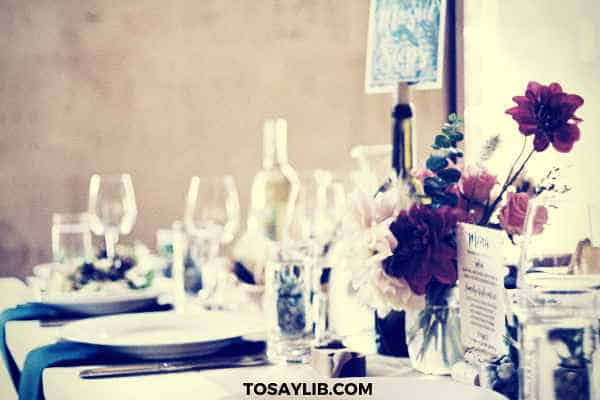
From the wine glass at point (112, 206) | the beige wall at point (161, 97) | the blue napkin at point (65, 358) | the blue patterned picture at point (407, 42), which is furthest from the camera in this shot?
the beige wall at point (161, 97)

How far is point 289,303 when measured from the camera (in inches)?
46.9

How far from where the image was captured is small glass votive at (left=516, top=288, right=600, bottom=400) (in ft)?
2.49

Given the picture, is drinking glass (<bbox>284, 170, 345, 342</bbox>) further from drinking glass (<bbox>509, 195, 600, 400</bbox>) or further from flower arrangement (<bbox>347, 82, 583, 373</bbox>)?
drinking glass (<bbox>509, 195, 600, 400</bbox>)

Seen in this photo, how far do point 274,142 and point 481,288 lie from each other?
102 inches

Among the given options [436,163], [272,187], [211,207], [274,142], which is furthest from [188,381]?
[274,142]

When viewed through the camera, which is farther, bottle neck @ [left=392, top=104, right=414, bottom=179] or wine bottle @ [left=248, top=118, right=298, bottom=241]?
wine bottle @ [left=248, top=118, right=298, bottom=241]

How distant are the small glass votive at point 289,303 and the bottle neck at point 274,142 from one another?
2001 millimetres

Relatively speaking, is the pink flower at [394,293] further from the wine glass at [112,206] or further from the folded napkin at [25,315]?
the wine glass at [112,206]

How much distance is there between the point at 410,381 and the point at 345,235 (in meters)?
0.28

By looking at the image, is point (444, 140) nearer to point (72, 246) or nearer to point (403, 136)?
point (403, 136)

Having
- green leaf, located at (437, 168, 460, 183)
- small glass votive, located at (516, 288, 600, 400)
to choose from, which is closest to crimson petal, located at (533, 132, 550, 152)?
green leaf, located at (437, 168, 460, 183)

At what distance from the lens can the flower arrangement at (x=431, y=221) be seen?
98 centimetres

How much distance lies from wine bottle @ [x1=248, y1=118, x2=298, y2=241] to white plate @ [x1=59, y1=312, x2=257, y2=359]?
642 mm

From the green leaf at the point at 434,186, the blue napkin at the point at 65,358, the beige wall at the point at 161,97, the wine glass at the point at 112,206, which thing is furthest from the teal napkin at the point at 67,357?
the beige wall at the point at 161,97
